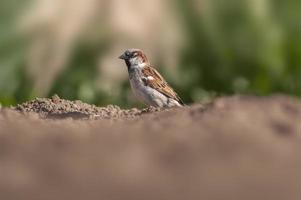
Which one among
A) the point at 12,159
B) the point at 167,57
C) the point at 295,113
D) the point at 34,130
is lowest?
the point at 12,159

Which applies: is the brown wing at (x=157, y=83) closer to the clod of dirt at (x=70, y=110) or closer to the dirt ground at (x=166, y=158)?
the clod of dirt at (x=70, y=110)

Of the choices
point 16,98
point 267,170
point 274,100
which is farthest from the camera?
point 16,98

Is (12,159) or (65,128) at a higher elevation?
(65,128)

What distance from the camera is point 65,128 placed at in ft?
17.2

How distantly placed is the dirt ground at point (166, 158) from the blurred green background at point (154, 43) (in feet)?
15.6

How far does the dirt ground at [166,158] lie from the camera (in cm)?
409

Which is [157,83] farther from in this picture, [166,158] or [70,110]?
[166,158]

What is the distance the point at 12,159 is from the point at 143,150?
60cm

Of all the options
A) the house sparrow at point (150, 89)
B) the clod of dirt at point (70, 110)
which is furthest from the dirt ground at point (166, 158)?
the house sparrow at point (150, 89)

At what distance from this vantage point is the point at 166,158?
4449 millimetres

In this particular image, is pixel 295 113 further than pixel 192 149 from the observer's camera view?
Yes

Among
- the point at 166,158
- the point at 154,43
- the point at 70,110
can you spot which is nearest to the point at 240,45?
the point at 154,43

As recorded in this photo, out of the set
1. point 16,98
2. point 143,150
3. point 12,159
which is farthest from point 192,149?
point 16,98

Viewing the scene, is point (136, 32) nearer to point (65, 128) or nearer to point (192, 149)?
point (65, 128)
